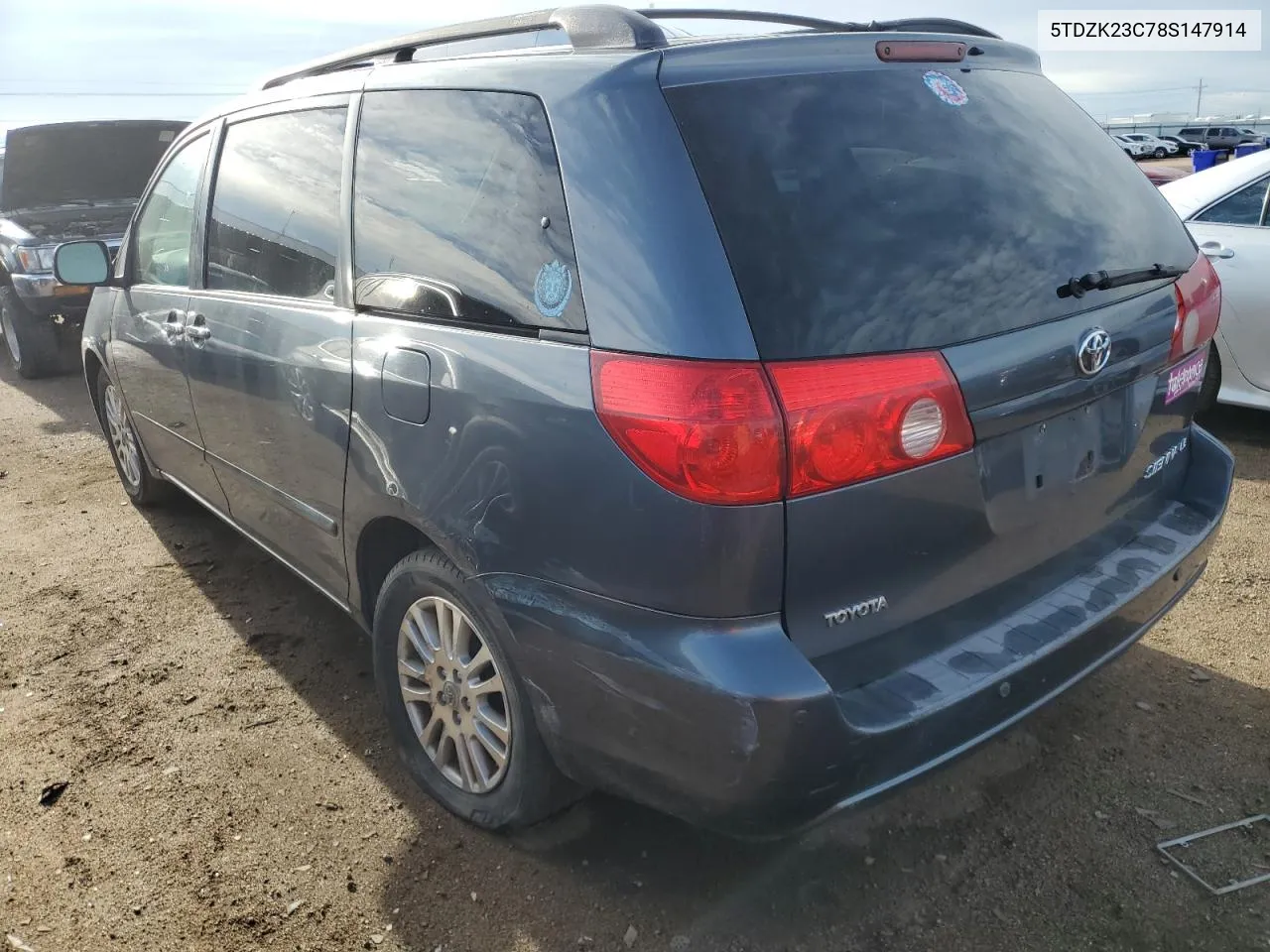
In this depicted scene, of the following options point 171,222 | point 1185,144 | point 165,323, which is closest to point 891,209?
point 165,323

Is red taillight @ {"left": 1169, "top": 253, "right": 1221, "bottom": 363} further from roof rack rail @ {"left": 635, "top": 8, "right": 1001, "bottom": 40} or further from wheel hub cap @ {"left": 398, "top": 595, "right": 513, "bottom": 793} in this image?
wheel hub cap @ {"left": 398, "top": 595, "right": 513, "bottom": 793}

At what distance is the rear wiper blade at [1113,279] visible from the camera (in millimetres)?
2193

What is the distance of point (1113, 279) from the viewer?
2281mm

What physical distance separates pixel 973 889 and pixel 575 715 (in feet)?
3.31

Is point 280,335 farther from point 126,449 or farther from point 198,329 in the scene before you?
point 126,449

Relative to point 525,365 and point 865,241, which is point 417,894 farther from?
point 865,241

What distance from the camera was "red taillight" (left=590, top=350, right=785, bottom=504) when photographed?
5.92ft

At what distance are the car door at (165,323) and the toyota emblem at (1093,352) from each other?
2832mm

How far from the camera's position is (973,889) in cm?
234

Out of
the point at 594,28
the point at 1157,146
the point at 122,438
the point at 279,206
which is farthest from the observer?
the point at 1157,146

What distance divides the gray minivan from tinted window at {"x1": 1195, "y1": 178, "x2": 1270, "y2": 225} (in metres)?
2.87

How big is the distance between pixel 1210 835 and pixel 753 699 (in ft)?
4.61

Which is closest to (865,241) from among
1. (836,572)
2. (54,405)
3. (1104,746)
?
(836,572)

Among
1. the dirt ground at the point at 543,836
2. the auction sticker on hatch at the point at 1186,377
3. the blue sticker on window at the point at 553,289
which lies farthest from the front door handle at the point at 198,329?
the auction sticker on hatch at the point at 1186,377
